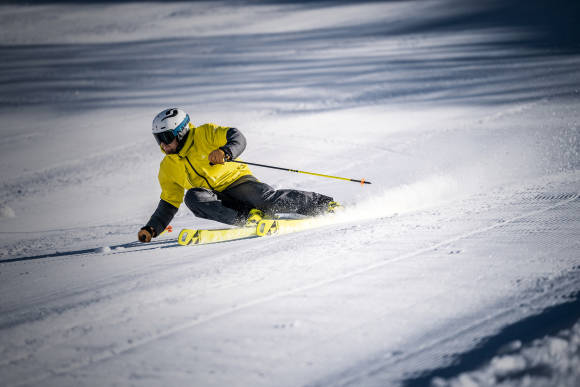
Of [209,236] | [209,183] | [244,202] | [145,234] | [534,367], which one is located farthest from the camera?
[244,202]

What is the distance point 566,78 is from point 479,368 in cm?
945

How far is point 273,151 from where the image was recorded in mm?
7664

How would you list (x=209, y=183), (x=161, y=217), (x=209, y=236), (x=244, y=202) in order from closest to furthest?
(x=209, y=236)
(x=161, y=217)
(x=209, y=183)
(x=244, y=202)

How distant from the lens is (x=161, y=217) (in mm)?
4555

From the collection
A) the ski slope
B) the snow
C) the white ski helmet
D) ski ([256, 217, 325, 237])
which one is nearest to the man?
the white ski helmet

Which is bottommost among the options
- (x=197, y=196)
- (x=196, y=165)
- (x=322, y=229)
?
(x=322, y=229)

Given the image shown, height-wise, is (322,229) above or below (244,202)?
below

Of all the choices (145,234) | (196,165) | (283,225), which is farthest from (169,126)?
(283,225)

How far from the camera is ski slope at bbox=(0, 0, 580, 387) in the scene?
229cm

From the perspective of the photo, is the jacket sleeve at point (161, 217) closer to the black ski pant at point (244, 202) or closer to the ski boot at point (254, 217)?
the black ski pant at point (244, 202)

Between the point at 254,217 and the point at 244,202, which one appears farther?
the point at 244,202

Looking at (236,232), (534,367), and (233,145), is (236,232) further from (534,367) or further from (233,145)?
(534,367)

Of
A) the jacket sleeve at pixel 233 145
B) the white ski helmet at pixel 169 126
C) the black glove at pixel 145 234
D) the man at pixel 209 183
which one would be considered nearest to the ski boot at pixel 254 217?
the man at pixel 209 183

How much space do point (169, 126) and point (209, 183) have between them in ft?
2.19
